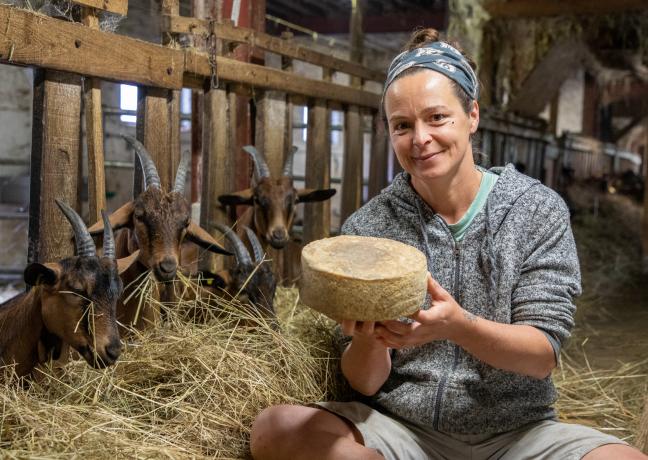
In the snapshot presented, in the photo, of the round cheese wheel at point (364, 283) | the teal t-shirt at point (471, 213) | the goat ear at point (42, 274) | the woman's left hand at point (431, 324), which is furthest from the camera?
the goat ear at point (42, 274)

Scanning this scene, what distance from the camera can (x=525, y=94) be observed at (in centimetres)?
1099

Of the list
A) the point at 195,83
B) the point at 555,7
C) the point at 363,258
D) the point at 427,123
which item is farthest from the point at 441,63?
the point at 555,7

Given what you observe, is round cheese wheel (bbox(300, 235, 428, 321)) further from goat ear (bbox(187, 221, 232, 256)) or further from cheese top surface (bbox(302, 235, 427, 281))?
goat ear (bbox(187, 221, 232, 256))

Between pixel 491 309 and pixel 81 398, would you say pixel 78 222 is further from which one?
pixel 491 309

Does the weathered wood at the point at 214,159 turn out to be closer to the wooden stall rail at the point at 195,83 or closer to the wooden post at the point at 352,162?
the wooden stall rail at the point at 195,83

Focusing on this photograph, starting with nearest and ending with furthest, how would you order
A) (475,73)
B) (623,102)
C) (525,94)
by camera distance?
1. (475,73)
2. (525,94)
3. (623,102)

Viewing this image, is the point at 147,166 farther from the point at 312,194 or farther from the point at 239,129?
the point at 239,129

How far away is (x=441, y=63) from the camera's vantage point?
256 centimetres

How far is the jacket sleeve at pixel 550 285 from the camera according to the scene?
2430 millimetres

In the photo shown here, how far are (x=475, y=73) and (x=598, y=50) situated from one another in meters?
9.43

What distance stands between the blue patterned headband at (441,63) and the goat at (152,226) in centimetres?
150

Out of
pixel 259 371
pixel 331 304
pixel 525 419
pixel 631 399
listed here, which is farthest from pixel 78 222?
pixel 631 399

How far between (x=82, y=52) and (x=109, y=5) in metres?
0.31

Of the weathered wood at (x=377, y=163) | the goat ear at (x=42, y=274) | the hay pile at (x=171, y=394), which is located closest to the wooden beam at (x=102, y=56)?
the goat ear at (x=42, y=274)
